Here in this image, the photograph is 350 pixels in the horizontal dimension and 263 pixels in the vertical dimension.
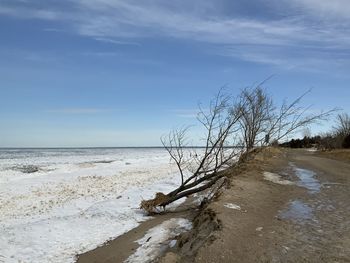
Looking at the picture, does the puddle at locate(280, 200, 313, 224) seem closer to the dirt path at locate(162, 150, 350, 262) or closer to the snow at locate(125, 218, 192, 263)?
the dirt path at locate(162, 150, 350, 262)

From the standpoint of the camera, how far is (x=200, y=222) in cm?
1077

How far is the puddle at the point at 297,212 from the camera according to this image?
10688 mm

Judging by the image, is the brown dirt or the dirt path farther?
the brown dirt

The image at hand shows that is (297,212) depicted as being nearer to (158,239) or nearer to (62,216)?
(158,239)

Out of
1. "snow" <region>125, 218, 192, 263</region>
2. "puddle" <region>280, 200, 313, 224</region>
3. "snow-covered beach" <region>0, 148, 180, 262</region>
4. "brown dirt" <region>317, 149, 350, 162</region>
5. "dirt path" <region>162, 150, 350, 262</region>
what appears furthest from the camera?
"brown dirt" <region>317, 149, 350, 162</region>

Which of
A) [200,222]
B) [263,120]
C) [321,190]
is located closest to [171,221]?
[200,222]

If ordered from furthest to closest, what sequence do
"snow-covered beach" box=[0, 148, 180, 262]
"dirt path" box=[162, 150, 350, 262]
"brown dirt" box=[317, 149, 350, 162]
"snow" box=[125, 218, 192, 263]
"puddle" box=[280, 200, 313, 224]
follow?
"brown dirt" box=[317, 149, 350, 162]
"puddle" box=[280, 200, 313, 224]
"snow-covered beach" box=[0, 148, 180, 262]
"snow" box=[125, 218, 192, 263]
"dirt path" box=[162, 150, 350, 262]

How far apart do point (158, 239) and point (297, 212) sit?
12.5 feet

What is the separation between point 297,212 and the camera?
11508 mm

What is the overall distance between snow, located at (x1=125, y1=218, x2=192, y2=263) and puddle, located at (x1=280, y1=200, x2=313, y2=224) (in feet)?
8.42

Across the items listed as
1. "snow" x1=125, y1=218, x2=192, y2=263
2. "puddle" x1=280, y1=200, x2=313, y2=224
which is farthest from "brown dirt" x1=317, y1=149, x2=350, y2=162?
"snow" x1=125, y1=218, x2=192, y2=263

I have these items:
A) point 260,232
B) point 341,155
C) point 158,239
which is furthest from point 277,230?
point 341,155

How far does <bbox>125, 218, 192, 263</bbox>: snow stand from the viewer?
8953 millimetres

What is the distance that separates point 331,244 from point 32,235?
717 cm
